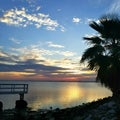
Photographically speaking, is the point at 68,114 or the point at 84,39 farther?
the point at 84,39

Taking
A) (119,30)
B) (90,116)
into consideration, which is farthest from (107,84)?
(90,116)

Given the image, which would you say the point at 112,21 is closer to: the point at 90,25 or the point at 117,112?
the point at 90,25

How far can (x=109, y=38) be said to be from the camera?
76.7 ft

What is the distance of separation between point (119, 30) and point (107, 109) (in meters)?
9.10

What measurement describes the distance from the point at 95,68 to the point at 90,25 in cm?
413

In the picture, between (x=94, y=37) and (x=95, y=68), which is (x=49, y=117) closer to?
(x=95, y=68)

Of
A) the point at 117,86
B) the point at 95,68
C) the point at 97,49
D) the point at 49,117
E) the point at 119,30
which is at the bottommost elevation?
the point at 49,117

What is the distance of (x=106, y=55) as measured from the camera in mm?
22578

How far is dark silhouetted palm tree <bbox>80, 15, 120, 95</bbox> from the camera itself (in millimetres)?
21078

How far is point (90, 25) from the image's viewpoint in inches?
948

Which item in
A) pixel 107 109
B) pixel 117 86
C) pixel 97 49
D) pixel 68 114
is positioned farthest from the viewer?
pixel 97 49

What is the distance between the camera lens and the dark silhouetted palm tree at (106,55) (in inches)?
830

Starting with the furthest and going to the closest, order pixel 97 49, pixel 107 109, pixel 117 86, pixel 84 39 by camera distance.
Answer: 1. pixel 84 39
2. pixel 97 49
3. pixel 117 86
4. pixel 107 109

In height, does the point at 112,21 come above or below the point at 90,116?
above
